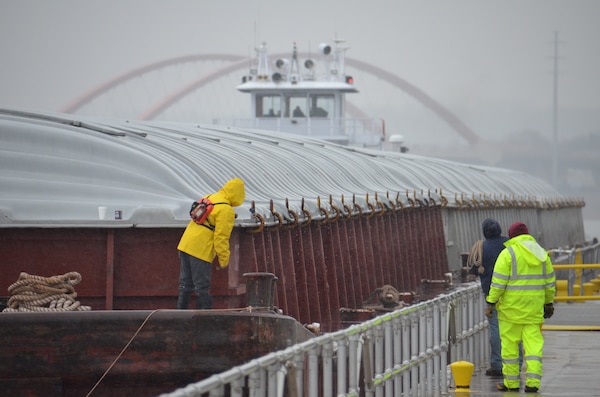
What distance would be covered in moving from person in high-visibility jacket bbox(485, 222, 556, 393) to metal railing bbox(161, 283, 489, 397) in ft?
2.79

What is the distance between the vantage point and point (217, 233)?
1463cm

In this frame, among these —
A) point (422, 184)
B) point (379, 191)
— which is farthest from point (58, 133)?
point (422, 184)

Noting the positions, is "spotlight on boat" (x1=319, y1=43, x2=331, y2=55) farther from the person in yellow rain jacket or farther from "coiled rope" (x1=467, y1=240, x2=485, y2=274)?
the person in yellow rain jacket

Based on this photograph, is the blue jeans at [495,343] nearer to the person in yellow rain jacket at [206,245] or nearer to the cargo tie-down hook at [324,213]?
the person in yellow rain jacket at [206,245]


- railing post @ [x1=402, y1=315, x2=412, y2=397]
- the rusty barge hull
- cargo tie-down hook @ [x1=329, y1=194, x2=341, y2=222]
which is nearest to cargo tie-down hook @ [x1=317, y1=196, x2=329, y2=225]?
cargo tie-down hook @ [x1=329, y1=194, x2=341, y2=222]

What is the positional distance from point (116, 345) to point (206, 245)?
1773 millimetres

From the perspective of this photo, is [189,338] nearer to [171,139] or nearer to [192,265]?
[192,265]

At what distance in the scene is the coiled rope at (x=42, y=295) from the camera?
14.7 metres

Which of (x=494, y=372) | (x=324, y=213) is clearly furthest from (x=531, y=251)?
(x=324, y=213)

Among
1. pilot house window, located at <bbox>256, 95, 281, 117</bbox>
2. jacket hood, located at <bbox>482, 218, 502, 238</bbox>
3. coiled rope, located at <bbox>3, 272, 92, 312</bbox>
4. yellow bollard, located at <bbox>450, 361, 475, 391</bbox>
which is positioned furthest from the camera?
pilot house window, located at <bbox>256, 95, 281, 117</bbox>

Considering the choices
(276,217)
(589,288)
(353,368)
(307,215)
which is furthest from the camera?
(589,288)

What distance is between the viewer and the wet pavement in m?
15.6

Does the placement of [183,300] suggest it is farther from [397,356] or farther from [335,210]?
[335,210]

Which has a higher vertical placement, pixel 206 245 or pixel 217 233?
pixel 217 233
